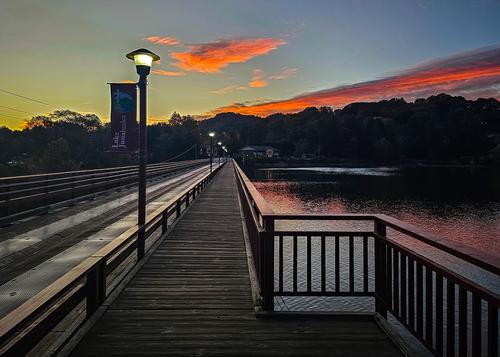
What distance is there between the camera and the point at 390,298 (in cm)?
366

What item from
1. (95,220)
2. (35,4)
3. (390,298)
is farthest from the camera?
(35,4)

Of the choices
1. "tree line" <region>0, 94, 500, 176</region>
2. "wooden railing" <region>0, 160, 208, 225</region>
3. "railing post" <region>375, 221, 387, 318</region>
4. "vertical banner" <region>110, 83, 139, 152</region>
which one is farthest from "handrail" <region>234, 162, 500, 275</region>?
"tree line" <region>0, 94, 500, 176</region>

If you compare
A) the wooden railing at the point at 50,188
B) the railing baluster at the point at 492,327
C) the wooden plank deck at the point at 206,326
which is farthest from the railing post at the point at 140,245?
the wooden railing at the point at 50,188

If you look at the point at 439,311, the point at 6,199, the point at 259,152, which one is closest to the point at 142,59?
the point at 439,311

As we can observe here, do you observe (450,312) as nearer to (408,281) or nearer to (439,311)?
(439,311)

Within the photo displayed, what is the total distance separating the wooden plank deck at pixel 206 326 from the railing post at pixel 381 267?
23cm

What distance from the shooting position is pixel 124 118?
6.14 meters

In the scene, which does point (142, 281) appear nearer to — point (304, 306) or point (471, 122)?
point (304, 306)

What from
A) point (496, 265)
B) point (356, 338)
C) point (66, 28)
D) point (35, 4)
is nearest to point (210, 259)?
point (356, 338)

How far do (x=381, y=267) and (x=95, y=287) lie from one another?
3192mm

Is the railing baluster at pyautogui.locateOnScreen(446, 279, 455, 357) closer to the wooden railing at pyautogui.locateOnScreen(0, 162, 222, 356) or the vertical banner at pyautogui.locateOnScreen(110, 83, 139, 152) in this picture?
the wooden railing at pyautogui.locateOnScreen(0, 162, 222, 356)

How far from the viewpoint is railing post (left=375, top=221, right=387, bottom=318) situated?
3717mm

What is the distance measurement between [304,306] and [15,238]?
8.96m

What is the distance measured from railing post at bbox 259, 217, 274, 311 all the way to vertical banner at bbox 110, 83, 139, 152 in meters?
3.38
